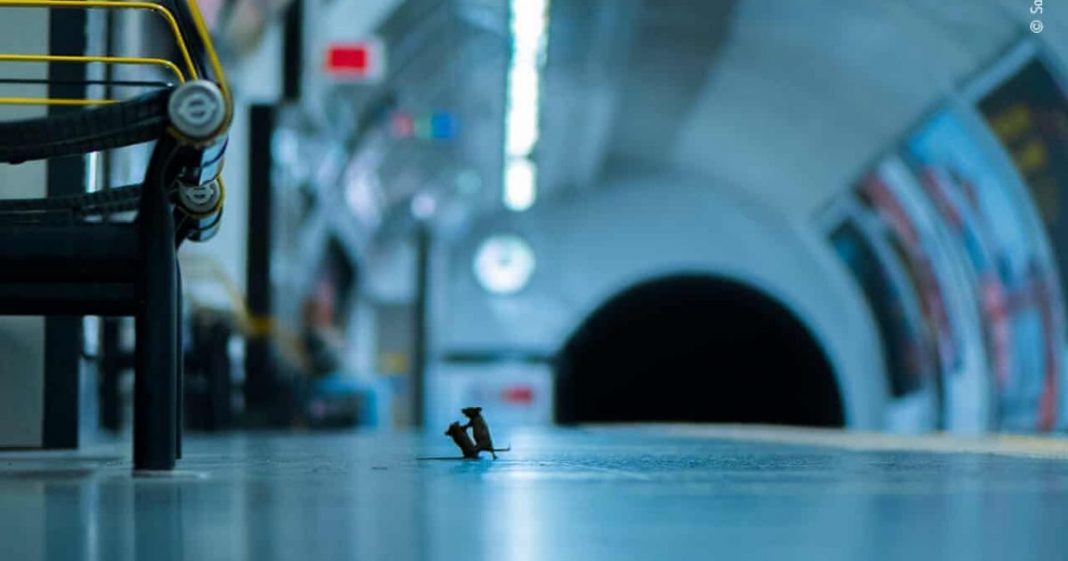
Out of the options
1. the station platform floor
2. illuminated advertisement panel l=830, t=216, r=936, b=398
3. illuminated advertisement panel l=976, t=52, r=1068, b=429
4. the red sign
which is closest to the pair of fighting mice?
the station platform floor

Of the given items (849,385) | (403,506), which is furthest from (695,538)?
(849,385)

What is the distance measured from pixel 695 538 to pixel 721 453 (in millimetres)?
3742

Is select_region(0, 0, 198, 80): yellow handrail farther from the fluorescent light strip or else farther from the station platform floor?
the fluorescent light strip

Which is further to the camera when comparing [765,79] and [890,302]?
[890,302]

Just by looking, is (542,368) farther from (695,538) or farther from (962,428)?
(695,538)

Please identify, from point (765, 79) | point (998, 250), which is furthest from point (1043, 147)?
point (765, 79)

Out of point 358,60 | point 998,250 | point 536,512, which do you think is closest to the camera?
point 536,512

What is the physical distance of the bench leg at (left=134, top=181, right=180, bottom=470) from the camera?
161 inches

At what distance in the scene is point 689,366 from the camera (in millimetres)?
41375

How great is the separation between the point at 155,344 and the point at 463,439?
4.05 ft

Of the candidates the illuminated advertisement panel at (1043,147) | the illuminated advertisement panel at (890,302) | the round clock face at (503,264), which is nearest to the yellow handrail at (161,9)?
the illuminated advertisement panel at (1043,147)

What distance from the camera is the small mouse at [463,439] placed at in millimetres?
5020

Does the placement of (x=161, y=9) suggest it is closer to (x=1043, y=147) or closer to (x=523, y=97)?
(x=1043, y=147)

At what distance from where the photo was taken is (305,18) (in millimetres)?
17562
